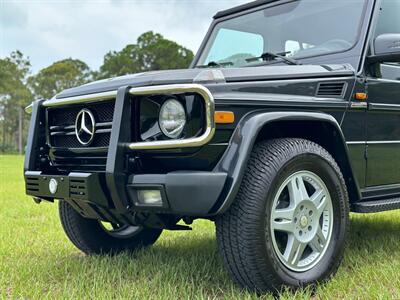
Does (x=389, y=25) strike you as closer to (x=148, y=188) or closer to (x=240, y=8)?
(x=240, y=8)

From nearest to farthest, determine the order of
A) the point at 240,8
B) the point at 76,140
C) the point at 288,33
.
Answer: the point at 76,140 → the point at 288,33 → the point at 240,8

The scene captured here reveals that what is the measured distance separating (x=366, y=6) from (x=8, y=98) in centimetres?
4469

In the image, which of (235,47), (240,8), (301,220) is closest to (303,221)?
(301,220)

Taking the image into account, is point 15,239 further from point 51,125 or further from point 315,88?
point 315,88

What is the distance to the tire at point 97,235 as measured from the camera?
3715 millimetres

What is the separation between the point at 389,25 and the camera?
3.71 meters

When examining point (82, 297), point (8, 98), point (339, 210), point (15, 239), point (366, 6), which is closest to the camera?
point (82, 297)

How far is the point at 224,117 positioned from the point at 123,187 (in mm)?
650

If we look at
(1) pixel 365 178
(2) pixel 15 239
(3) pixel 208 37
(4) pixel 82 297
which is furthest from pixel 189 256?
(3) pixel 208 37

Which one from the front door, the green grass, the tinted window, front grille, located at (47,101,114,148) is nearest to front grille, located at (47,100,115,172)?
front grille, located at (47,101,114,148)

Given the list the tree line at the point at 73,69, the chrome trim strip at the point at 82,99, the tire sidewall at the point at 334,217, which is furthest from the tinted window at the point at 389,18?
the tree line at the point at 73,69

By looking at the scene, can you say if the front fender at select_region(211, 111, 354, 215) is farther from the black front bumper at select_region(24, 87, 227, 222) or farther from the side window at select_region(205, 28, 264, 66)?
the side window at select_region(205, 28, 264, 66)

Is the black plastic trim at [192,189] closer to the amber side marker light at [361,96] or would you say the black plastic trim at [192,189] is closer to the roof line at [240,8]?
the amber side marker light at [361,96]

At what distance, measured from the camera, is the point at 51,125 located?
3232mm
